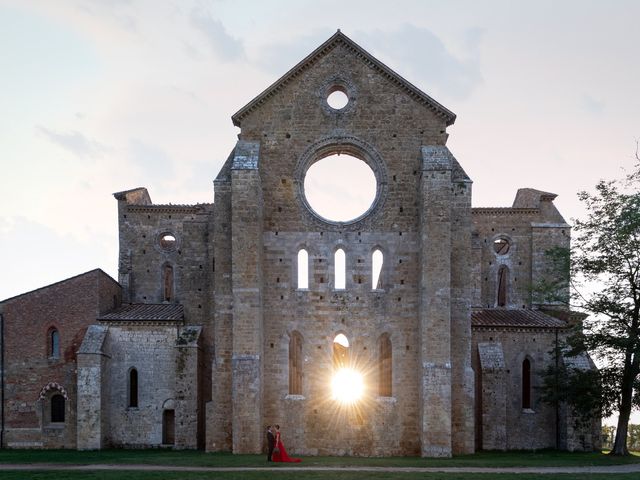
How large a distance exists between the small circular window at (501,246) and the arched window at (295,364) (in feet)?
52.7

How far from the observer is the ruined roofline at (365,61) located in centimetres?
3145

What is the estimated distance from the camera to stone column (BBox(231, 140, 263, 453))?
95.5 ft

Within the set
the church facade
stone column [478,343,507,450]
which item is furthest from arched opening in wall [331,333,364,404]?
stone column [478,343,507,450]

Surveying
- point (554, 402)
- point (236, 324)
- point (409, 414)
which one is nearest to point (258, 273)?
point (236, 324)

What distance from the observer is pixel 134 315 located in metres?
33.8

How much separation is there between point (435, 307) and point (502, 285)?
13803 mm

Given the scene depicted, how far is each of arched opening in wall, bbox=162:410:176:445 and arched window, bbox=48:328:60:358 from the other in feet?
18.7

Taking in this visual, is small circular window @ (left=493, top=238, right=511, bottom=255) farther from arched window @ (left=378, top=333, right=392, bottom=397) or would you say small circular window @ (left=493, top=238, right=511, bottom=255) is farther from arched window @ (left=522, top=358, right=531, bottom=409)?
arched window @ (left=378, top=333, right=392, bottom=397)

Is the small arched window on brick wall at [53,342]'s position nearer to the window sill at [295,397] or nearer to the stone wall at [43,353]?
the stone wall at [43,353]

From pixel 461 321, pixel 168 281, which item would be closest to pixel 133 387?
pixel 168 281

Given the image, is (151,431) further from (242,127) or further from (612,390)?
(612,390)

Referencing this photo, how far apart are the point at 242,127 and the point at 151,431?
1342 centimetres

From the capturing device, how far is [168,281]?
4191 cm

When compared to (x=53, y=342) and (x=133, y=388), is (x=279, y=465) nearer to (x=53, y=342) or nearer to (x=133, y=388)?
(x=133, y=388)
